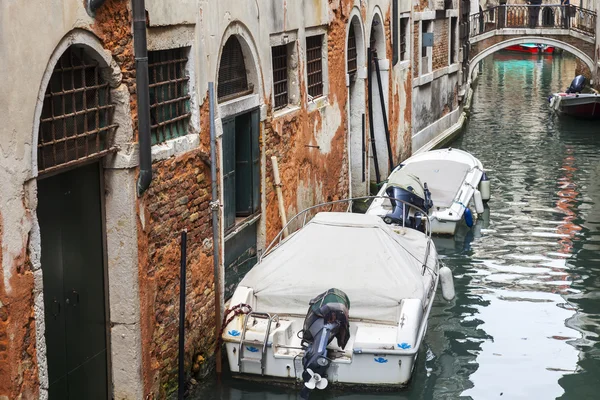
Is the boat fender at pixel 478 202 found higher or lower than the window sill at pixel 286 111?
lower

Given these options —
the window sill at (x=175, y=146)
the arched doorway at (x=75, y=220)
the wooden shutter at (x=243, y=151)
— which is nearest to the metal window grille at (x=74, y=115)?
the arched doorway at (x=75, y=220)

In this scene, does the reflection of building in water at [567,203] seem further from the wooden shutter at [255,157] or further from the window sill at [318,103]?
the wooden shutter at [255,157]

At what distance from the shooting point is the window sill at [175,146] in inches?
247

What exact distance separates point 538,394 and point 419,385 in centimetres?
83

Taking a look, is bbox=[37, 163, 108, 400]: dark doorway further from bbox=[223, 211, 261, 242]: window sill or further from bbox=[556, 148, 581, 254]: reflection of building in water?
bbox=[556, 148, 581, 254]: reflection of building in water

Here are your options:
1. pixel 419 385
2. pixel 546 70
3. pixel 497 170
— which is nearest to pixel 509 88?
pixel 546 70

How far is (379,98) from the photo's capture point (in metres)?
13.8

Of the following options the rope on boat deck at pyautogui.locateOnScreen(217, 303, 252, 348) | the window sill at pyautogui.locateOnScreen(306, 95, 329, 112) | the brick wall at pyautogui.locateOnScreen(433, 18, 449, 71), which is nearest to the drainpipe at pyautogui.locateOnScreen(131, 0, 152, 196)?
the rope on boat deck at pyautogui.locateOnScreen(217, 303, 252, 348)

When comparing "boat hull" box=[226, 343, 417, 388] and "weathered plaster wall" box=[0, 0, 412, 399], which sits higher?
"weathered plaster wall" box=[0, 0, 412, 399]

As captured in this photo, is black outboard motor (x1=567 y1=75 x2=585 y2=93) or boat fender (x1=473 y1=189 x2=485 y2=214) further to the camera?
black outboard motor (x1=567 y1=75 x2=585 y2=93)

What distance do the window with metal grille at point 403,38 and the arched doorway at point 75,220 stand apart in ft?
32.3

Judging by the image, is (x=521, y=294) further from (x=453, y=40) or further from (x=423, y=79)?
(x=453, y=40)

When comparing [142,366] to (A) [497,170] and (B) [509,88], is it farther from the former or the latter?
(B) [509,88]

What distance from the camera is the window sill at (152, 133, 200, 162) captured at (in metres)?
6.28
